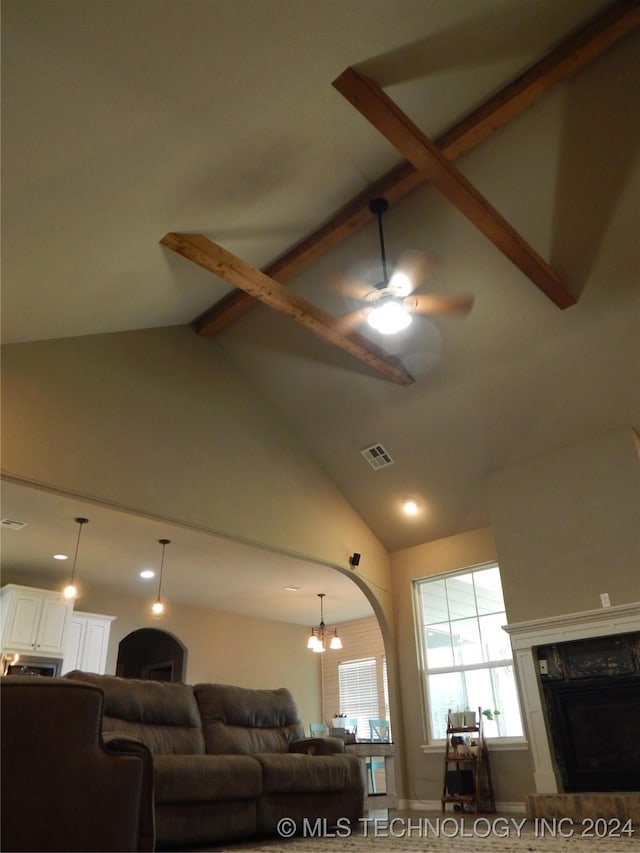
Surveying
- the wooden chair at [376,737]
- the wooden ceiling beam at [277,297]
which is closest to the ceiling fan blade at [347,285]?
the wooden ceiling beam at [277,297]

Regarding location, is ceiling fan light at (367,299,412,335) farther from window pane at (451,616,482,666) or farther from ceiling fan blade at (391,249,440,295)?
window pane at (451,616,482,666)

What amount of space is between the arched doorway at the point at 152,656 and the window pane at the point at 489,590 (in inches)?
186

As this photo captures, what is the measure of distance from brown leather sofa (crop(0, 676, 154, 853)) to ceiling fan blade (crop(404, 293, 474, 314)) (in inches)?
118

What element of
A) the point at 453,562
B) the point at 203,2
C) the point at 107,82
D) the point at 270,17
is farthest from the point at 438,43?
the point at 453,562

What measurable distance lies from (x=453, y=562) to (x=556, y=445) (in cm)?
183

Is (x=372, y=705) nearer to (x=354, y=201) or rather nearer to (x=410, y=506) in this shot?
(x=410, y=506)

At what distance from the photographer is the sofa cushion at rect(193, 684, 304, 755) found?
4523mm

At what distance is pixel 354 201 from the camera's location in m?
4.78

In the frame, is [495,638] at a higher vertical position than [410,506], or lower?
lower

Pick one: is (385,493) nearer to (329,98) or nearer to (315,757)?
(315,757)

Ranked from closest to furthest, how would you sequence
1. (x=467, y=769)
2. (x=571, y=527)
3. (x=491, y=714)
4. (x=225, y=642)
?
1. (x=571, y=527)
2. (x=467, y=769)
3. (x=491, y=714)
4. (x=225, y=642)

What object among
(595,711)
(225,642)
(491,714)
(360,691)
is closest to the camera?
(595,711)

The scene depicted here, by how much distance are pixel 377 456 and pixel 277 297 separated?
8.26ft

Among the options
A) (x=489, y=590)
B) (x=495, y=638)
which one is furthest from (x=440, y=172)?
(x=495, y=638)
